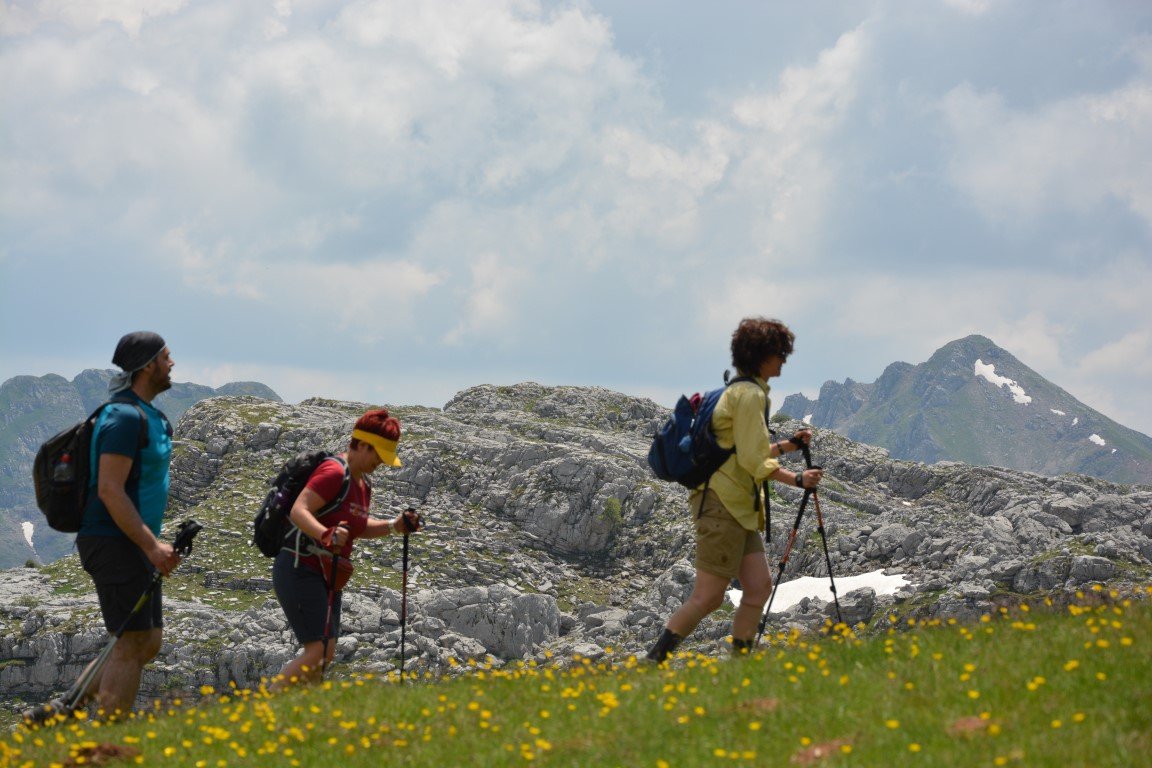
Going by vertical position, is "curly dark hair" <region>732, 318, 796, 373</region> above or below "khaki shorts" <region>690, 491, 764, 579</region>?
above

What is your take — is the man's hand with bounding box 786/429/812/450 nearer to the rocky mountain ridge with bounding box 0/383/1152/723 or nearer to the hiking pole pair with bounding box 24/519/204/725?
the hiking pole pair with bounding box 24/519/204/725

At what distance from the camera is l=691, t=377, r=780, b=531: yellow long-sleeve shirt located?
981cm

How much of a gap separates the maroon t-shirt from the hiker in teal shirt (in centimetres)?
148

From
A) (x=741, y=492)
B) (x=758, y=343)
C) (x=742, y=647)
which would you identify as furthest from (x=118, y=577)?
(x=758, y=343)

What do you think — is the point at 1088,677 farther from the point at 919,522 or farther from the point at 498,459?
the point at 498,459

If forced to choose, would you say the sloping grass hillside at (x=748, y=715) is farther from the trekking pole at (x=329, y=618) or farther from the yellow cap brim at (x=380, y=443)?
the yellow cap brim at (x=380, y=443)

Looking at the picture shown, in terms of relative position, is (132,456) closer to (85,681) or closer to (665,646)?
(85,681)

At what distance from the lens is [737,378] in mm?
10328

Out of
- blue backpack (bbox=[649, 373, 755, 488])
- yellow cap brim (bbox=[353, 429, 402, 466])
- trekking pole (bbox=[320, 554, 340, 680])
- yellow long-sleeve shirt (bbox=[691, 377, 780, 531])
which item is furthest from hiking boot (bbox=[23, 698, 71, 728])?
yellow long-sleeve shirt (bbox=[691, 377, 780, 531])

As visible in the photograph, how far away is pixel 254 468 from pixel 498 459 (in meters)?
22.5

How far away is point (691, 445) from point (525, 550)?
233 feet

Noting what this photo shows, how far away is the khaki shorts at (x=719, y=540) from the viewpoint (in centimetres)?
1005

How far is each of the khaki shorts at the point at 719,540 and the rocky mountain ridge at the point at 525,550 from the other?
2239cm

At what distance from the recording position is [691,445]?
403 inches
